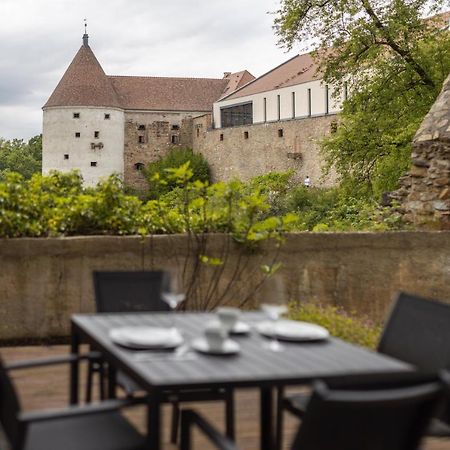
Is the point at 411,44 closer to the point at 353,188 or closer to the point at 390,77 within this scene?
the point at 390,77

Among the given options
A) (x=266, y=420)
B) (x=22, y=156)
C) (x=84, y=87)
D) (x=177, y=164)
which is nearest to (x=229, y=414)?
(x=266, y=420)

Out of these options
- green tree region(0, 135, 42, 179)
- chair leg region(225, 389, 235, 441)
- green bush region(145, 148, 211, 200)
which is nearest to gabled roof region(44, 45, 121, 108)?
green bush region(145, 148, 211, 200)

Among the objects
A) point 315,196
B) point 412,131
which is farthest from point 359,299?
point 315,196

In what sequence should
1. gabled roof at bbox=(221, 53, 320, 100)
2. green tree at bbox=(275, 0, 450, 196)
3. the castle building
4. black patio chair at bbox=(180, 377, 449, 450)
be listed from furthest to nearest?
the castle building
gabled roof at bbox=(221, 53, 320, 100)
green tree at bbox=(275, 0, 450, 196)
black patio chair at bbox=(180, 377, 449, 450)

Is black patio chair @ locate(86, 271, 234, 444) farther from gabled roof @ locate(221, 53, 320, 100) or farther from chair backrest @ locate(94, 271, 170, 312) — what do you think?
gabled roof @ locate(221, 53, 320, 100)

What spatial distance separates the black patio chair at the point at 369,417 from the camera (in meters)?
1.90

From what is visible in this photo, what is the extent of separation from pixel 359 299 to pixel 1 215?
8.53 feet

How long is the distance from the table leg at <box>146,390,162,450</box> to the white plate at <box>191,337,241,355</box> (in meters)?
0.34

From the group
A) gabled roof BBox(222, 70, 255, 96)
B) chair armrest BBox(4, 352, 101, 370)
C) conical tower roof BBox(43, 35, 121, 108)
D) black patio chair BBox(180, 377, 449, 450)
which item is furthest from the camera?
gabled roof BBox(222, 70, 255, 96)

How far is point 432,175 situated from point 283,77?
47597mm

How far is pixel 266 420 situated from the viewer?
2.57 meters

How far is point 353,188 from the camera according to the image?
19.8 metres

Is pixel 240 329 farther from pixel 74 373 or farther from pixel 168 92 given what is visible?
→ pixel 168 92

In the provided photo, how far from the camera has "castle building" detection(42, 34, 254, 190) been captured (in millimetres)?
59375
